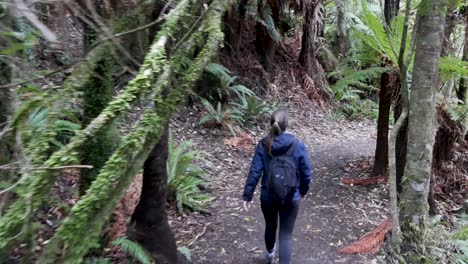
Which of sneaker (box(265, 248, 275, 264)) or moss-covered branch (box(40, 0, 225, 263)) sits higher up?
moss-covered branch (box(40, 0, 225, 263))

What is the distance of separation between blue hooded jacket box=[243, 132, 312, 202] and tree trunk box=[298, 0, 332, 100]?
9549 millimetres

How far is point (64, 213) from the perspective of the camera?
4.67 m

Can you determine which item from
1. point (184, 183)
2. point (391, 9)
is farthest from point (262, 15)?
point (184, 183)

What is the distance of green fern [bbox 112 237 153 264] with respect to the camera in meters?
4.01

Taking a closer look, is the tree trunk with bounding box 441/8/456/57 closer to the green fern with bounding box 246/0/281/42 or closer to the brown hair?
the brown hair

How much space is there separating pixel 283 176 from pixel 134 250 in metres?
1.50

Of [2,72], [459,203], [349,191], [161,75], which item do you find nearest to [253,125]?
[349,191]

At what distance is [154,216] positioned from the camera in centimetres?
408

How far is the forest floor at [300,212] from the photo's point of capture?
5160 mm

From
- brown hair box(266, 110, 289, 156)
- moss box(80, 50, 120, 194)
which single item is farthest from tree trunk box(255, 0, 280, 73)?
moss box(80, 50, 120, 194)

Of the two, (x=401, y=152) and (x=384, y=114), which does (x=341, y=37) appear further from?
(x=401, y=152)

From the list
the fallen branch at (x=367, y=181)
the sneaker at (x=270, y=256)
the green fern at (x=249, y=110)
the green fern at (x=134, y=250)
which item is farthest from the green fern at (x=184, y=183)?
the green fern at (x=249, y=110)

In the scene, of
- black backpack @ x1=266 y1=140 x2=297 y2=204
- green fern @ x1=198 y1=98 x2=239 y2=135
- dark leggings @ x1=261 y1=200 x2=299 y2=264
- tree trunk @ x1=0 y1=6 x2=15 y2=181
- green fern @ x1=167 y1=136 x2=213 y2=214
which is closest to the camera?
tree trunk @ x1=0 y1=6 x2=15 y2=181

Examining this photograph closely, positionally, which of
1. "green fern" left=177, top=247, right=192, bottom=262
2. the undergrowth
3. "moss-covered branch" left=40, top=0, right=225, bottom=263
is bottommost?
the undergrowth
